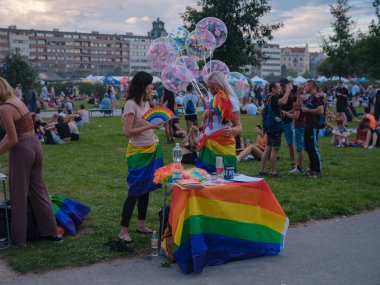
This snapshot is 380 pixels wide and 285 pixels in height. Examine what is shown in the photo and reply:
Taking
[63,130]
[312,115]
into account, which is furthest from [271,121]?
[63,130]

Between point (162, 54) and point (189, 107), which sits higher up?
point (162, 54)

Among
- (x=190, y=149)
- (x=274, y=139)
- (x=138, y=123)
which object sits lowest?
(x=190, y=149)

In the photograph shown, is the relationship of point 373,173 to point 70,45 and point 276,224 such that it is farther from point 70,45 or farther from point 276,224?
point 70,45

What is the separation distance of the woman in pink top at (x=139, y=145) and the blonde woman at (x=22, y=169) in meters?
0.96

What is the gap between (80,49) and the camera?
170m

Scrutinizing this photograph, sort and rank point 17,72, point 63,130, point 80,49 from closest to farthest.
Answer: point 63,130 → point 17,72 → point 80,49

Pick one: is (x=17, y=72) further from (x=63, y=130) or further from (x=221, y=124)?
(x=221, y=124)

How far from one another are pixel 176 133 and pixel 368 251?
436 inches

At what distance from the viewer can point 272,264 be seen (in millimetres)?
4949

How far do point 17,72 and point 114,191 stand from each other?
25.2 metres

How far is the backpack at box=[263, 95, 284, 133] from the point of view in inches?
366

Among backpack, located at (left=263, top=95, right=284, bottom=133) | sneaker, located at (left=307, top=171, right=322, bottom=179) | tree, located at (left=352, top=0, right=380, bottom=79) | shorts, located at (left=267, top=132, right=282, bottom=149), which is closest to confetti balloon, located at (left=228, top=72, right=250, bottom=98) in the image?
backpack, located at (left=263, top=95, right=284, bottom=133)

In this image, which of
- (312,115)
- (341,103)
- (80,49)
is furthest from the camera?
(80,49)

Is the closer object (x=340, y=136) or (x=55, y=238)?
(x=55, y=238)
